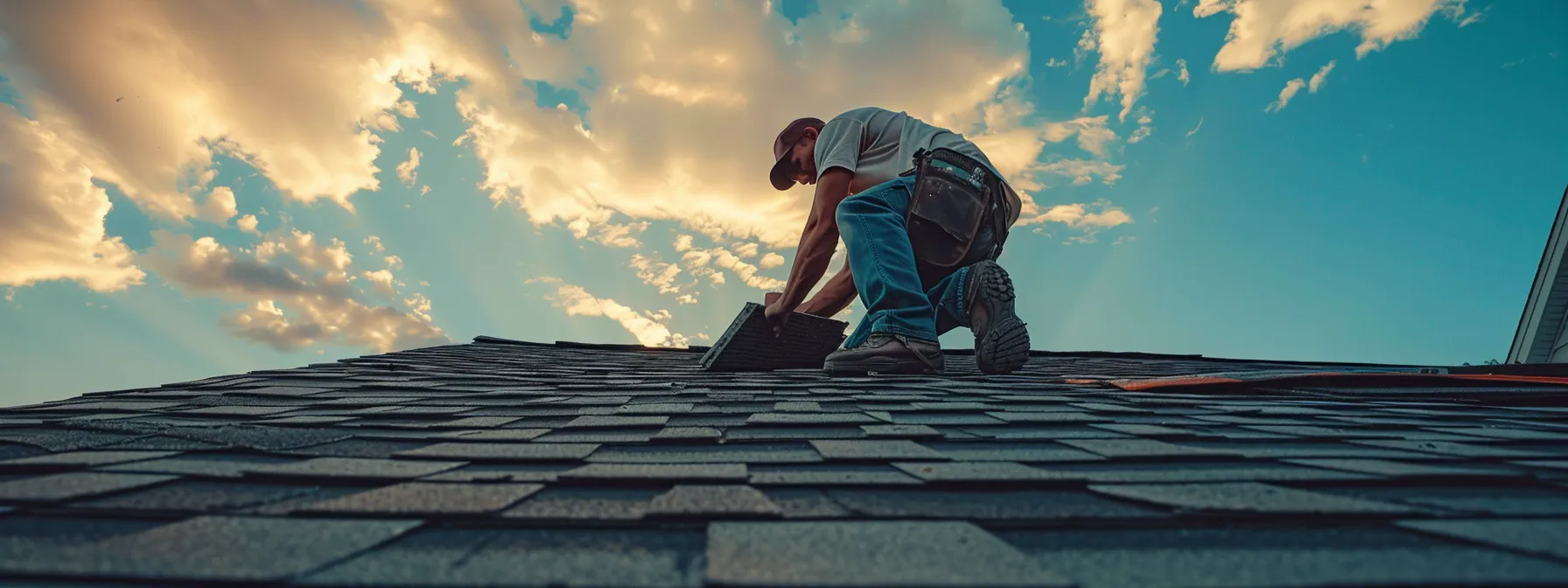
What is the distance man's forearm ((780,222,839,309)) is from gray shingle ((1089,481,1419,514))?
2.23 metres

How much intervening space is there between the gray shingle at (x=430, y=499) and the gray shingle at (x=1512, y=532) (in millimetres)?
1027

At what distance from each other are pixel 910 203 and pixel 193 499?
2.67 m

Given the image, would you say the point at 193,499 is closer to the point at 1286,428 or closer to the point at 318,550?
the point at 318,550

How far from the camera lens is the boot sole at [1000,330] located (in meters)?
2.87

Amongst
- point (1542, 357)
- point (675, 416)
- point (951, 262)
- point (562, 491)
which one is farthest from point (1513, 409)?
point (1542, 357)

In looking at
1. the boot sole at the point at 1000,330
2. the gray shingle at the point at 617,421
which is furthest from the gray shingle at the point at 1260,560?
the boot sole at the point at 1000,330

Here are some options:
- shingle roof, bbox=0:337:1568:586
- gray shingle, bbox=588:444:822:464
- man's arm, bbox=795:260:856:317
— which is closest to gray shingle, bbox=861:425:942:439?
shingle roof, bbox=0:337:1568:586

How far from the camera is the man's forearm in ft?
10.1

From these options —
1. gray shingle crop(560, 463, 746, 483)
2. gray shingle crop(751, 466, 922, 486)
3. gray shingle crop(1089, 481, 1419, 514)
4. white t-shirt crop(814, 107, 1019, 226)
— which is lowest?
gray shingle crop(1089, 481, 1419, 514)

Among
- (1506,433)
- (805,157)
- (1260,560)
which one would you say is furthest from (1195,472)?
(805,157)

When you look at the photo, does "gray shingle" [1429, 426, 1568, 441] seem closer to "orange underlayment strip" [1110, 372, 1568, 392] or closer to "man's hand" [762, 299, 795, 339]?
"orange underlayment strip" [1110, 372, 1568, 392]

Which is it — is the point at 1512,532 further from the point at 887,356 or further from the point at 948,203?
the point at 948,203

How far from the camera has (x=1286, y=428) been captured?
4.53 feet

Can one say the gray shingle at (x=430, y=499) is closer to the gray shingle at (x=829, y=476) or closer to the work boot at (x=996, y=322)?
the gray shingle at (x=829, y=476)
